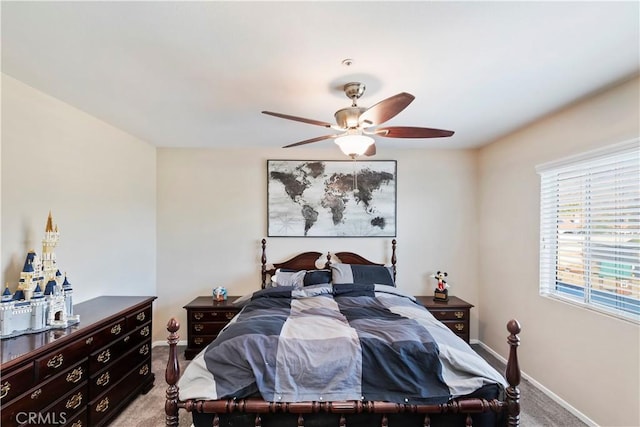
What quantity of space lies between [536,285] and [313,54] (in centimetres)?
300

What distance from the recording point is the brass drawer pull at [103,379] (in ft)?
7.18

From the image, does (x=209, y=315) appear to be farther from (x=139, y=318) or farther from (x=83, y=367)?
(x=83, y=367)

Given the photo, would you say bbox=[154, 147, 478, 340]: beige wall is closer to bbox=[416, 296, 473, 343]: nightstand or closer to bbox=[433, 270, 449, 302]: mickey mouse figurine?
bbox=[433, 270, 449, 302]: mickey mouse figurine

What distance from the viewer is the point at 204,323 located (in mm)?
3465

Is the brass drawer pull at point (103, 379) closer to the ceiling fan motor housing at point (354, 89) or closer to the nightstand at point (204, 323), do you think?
the nightstand at point (204, 323)

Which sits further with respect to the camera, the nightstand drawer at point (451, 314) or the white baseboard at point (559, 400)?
the nightstand drawer at point (451, 314)

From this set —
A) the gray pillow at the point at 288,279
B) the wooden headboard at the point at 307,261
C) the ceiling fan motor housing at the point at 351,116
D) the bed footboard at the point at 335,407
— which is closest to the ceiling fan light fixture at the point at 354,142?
the ceiling fan motor housing at the point at 351,116

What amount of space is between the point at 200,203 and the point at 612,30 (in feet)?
13.1

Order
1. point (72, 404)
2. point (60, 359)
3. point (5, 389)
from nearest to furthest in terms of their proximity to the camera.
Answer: point (5, 389) < point (60, 359) < point (72, 404)

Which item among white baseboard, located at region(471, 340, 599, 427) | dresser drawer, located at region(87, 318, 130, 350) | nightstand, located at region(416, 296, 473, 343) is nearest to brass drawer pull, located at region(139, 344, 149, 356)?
dresser drawer, located at region(87, 318, 130, 350)

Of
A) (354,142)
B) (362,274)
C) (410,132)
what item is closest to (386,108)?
(354,142)

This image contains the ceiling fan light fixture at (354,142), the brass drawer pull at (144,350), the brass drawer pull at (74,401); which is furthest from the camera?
the brass drawer pull at (144,350)

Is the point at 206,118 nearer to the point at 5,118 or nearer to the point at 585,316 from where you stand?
the point at 5,118

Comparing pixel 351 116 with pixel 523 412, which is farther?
pixel 523 412
